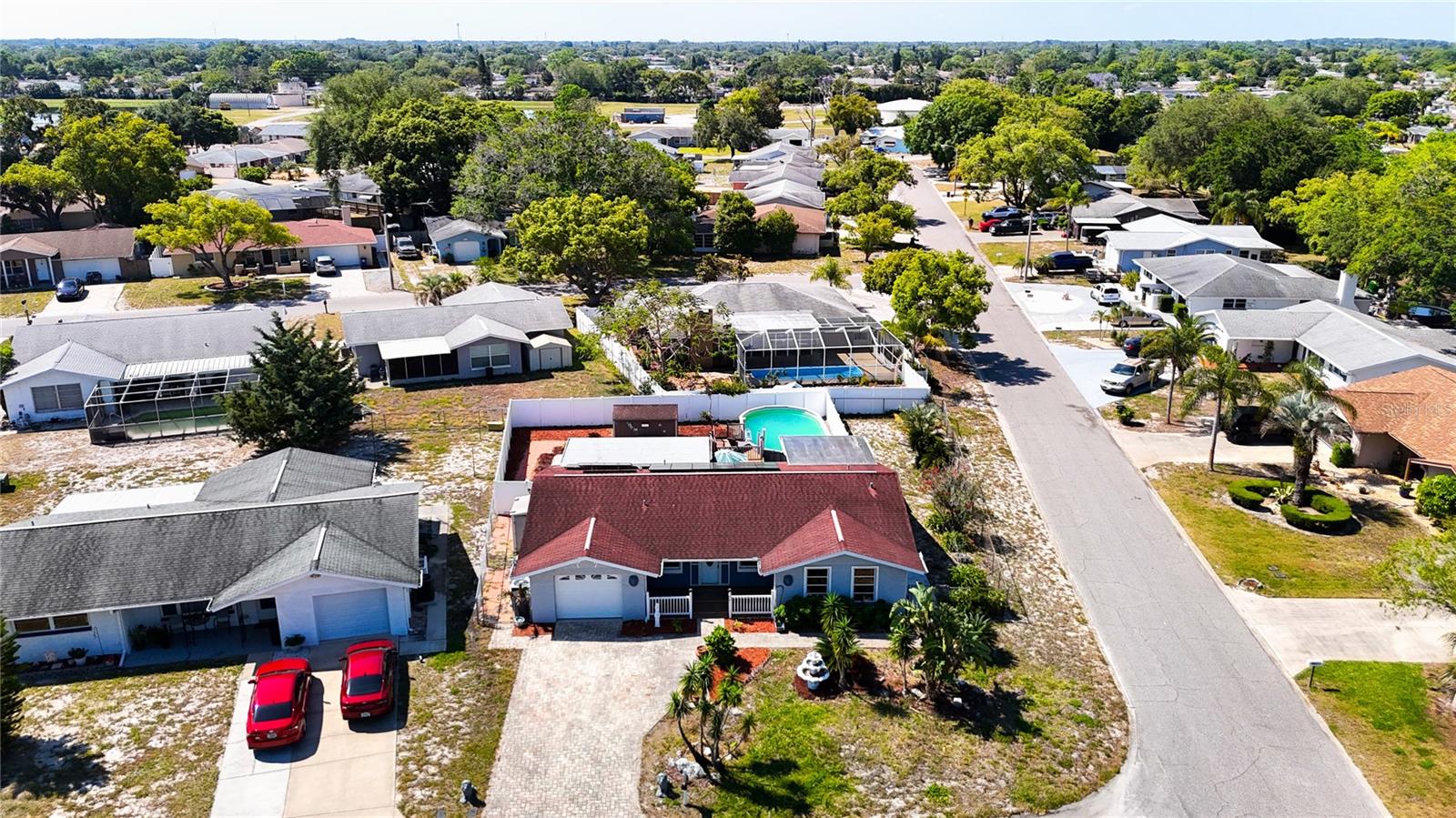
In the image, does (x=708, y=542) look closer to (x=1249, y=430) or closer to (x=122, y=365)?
(x=1249, y=430)

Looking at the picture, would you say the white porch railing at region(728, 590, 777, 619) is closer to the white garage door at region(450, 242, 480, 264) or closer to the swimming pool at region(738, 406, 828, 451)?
the swimming pool at region(738, 406, 828, 451)

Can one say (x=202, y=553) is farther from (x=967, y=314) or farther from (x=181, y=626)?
(x=967, y=314)

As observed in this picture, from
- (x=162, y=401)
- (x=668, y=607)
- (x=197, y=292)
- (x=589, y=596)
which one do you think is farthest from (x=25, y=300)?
(x=668, y=607)

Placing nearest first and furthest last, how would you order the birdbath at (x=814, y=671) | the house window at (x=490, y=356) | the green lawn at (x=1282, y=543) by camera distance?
the birdbath at (x=814, y=671)
the green lawn at (x=1282, y=543)
the house window at (x=490, y=356)

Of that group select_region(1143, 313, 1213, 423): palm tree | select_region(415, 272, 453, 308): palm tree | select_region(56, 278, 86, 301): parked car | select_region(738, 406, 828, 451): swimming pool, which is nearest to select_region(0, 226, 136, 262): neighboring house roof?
select_region(56, 278, 86, 301): parked car

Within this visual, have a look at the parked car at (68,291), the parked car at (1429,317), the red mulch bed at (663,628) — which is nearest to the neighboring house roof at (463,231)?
the parked car at (68,291)

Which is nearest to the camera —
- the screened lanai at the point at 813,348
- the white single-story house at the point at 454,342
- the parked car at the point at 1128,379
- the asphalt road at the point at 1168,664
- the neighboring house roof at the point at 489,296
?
the asphalt road at the point at 1168,664

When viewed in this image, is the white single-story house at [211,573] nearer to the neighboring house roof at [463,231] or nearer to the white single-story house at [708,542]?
the white single-story house at [708,542]

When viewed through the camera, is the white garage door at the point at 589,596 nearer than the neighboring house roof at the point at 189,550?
No
